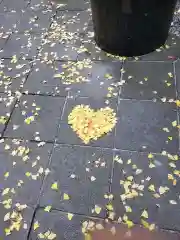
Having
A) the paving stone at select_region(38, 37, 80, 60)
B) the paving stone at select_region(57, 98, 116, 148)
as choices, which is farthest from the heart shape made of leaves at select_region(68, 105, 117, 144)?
the paving stone at select_region(38, 37, 80, 60)

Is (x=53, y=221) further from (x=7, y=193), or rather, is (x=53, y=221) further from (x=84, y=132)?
(x=84, y=132)

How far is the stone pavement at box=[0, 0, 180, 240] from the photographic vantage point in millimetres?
1879

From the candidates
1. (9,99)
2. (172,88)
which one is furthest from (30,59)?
(172,88)

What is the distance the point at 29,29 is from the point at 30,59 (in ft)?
2.00

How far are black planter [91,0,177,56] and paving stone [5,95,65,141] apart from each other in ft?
2.70

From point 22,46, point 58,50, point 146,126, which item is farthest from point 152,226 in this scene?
point 22,46

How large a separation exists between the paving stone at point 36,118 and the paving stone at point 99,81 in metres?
0.22

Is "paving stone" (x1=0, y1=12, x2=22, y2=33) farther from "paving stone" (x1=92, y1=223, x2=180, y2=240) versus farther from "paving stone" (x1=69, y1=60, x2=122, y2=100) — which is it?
"paving stone" (x1=92, y1=223, x2=180, y2=240)

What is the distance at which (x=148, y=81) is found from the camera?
2.65 metres

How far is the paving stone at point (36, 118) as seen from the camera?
237 cm

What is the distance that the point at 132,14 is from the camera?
2504mm

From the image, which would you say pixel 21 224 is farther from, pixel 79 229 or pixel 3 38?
pixel 3 38

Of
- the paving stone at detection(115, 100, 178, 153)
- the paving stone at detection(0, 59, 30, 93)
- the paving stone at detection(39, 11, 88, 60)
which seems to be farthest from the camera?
the paving stone at detection(39, 11, 88, 60)

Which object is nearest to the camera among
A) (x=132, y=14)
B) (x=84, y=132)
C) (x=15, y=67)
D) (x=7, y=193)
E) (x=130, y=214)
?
(x=130, y=214)
